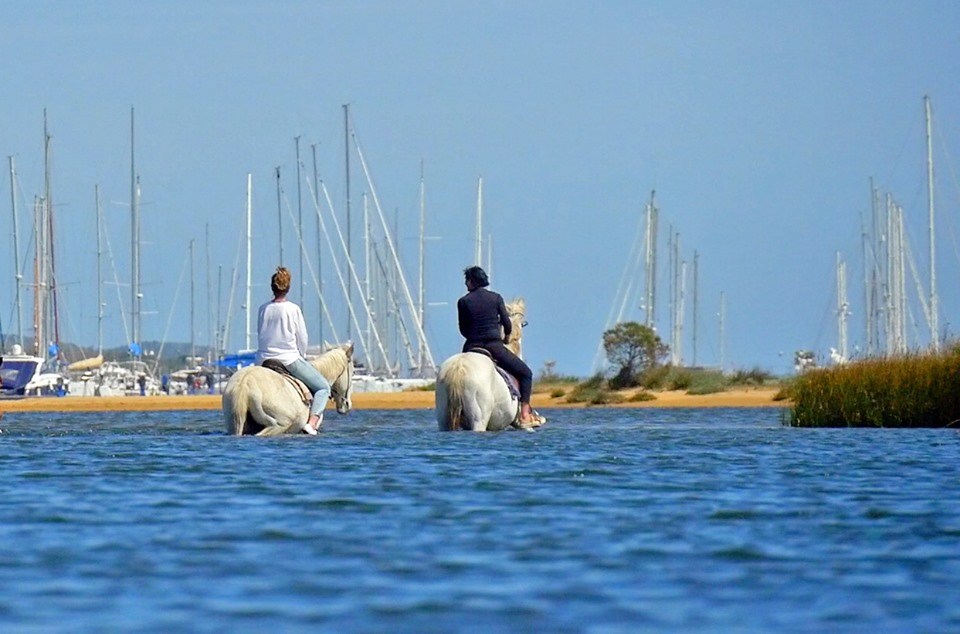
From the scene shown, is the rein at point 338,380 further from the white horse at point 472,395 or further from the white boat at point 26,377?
the white boat at point 26,377

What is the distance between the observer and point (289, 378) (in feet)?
64.1

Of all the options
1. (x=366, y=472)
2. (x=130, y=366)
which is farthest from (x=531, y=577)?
(x=130, y=366)

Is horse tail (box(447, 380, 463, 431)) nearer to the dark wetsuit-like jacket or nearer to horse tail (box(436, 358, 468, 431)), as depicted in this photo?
horse tail (box(436, 358, 468, 431))

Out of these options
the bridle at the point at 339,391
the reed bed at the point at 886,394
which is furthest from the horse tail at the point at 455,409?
the reed bed at the point at 886,394

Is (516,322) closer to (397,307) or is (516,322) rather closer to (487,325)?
(487,325)

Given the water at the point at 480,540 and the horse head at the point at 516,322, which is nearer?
the water at the point at 480,540

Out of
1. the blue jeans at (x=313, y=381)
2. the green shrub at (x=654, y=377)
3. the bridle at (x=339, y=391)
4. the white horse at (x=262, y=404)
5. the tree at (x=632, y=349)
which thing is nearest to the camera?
the white horse at (x=262, y=404)

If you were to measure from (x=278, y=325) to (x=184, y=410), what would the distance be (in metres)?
17.9

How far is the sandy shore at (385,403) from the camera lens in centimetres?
3778

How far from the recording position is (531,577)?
7.88 metres

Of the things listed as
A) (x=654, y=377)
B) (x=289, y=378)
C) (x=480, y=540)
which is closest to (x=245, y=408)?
(x=289, y=378)

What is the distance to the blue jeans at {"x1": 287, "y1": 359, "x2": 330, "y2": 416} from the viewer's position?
19578 millimetres

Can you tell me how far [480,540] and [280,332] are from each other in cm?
1042

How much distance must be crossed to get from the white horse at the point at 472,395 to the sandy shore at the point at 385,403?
16.3 meters
